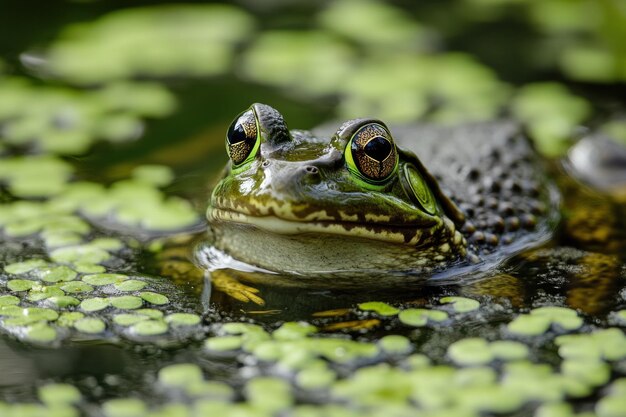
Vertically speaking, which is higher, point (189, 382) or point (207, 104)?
point (207, 104)

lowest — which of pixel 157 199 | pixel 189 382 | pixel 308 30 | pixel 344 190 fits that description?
pixel 189 382

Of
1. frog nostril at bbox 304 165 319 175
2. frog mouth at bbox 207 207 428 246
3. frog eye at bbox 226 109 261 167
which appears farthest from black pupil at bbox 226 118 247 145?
frog nostril at bbox 304 165 319 175

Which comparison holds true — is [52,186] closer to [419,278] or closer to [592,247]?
[419,278]

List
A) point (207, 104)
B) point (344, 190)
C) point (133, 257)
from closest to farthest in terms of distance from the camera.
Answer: point (344, 190) → point (133, 257) → point (207, 104)

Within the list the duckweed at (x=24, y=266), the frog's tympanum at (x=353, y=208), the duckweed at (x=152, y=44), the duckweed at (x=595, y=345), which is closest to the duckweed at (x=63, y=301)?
the duckweed at (x=24, y=266)

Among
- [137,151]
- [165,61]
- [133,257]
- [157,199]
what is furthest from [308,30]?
[133,257]

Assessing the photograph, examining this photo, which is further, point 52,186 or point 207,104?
point 207,104

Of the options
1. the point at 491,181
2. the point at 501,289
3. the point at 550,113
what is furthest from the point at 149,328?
the point at 550,113
